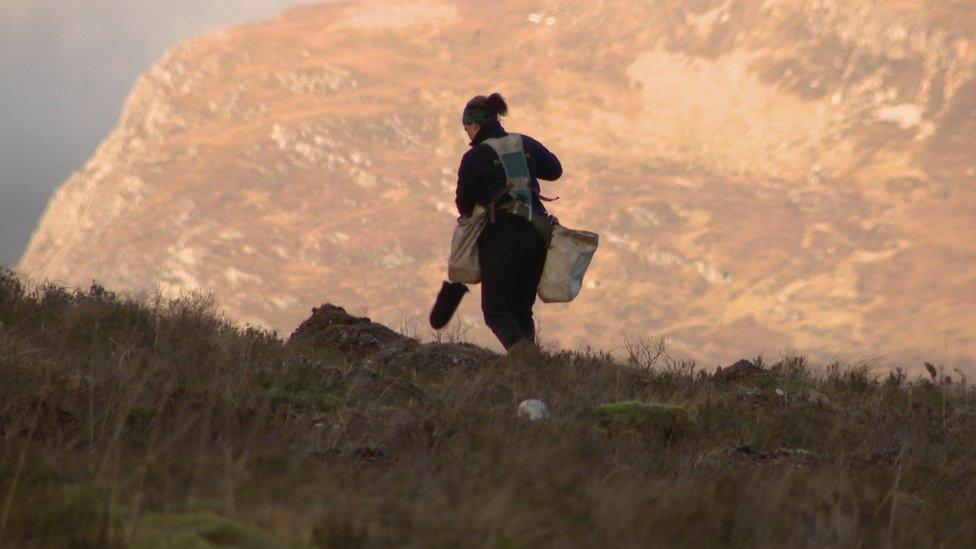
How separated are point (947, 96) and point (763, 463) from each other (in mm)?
162732

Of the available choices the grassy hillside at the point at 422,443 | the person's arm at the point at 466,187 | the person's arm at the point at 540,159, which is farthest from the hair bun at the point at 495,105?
the grassy hillside at the point at 422,443

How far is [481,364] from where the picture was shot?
7.36 m

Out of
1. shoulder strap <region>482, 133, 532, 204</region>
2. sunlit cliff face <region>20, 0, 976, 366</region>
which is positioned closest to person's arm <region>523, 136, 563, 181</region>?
shoulder strap <region>482, 133, 532, 204</region>

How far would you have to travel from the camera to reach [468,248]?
319 inches

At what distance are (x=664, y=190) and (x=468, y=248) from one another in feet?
518

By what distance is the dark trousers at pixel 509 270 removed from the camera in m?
7.98

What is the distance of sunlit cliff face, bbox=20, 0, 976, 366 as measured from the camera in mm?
142625

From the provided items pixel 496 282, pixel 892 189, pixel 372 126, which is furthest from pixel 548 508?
pixel 372 126

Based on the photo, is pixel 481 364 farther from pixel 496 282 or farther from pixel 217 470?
pixel 217 470

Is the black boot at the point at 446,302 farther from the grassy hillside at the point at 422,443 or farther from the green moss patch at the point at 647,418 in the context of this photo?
the green moss patch at the point at 647,418

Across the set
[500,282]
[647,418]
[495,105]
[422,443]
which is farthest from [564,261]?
[422,443]

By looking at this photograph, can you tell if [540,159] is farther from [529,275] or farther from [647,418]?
[647,418]

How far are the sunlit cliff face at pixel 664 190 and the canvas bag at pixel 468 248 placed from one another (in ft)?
390

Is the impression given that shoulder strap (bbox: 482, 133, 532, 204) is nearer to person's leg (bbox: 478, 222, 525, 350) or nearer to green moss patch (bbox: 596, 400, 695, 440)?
person's leg (bbox: 478, 222, 525, 350)
